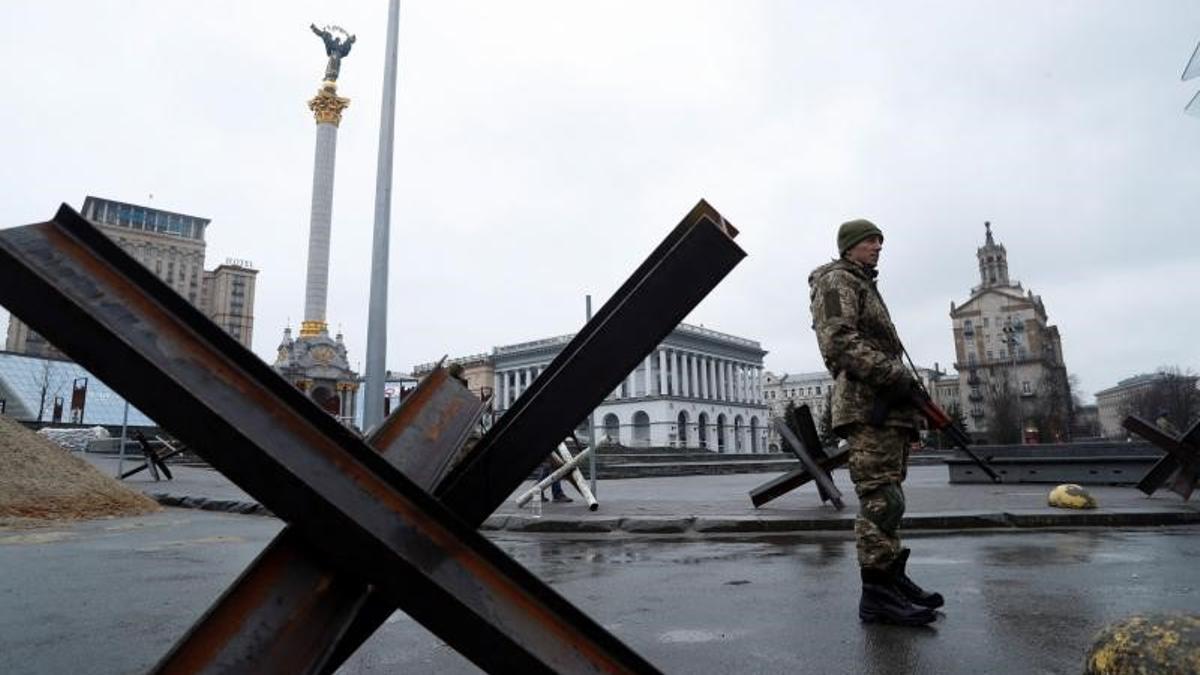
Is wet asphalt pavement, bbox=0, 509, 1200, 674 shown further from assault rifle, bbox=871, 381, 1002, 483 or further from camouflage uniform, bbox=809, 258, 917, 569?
assault rifle, bbox=871, 381, 1002, 483

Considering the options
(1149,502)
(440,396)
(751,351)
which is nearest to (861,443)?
(440,396)

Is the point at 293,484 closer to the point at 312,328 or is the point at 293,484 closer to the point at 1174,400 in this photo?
the point at 312,328

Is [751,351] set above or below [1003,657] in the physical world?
above

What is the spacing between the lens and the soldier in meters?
3.62

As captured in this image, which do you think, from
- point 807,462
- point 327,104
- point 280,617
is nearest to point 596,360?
point 280,617

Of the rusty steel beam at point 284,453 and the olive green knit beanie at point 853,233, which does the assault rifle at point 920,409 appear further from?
the rusty steel beam at point 284,453

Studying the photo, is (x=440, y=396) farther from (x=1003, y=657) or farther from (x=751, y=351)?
(x=751, y=351)

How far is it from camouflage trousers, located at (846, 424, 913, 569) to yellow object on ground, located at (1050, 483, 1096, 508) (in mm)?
5444

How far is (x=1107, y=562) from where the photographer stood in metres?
5.00

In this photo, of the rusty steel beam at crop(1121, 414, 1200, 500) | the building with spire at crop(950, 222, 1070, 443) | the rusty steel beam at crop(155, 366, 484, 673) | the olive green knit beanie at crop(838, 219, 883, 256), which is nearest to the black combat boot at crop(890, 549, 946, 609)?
the olive green knit beanie at crop(838, 219, 883, 256)

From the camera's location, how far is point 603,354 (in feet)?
4.91

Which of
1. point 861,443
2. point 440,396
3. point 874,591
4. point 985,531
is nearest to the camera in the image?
point 440,396

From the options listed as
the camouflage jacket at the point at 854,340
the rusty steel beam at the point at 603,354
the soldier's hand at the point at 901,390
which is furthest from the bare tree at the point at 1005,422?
the rusty steel beam at the point at 603,354

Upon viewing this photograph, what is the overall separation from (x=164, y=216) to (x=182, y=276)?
769 inches
